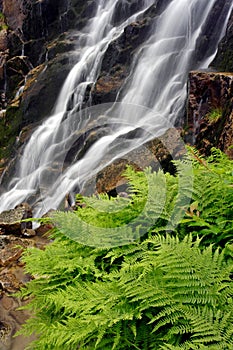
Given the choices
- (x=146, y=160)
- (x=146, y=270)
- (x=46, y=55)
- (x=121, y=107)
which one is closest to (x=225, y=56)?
(x=146, y=160)

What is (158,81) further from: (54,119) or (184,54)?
(54,119)

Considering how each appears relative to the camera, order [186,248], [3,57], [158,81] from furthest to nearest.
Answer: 1. [3,57]
2. [158,81]
3. [186,248]

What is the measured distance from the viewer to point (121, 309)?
6.55 ft

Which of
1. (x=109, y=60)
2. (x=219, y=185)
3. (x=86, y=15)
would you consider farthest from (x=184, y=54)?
(x=219, y=185)

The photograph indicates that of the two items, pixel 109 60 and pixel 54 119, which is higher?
pixel 109 60

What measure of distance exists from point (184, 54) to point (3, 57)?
14472 millimetres

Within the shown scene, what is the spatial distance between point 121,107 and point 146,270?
42.7 feet

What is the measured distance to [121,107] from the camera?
14.7 m

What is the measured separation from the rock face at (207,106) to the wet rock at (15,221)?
4.99m

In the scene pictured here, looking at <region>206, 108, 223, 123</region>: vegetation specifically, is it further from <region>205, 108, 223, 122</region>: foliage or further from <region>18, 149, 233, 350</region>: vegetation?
<region>18, 149, 233, 350</region>: vegetation

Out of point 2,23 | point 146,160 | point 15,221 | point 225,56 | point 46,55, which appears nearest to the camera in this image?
point 146,160

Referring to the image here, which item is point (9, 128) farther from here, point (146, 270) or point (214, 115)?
point (146, 270)

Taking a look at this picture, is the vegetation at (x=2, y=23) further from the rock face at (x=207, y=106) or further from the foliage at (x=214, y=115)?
the foliage at (x=214, y=115)

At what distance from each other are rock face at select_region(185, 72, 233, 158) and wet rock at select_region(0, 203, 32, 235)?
4989 mm
